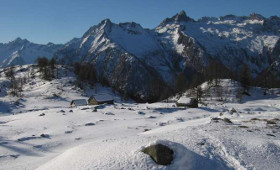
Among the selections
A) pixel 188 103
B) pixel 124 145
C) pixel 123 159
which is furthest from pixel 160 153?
pixel 188 103

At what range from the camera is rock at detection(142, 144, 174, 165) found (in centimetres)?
1348

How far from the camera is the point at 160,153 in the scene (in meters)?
13.7

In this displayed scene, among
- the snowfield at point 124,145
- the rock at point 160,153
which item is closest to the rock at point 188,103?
the snowfield at point 124,145

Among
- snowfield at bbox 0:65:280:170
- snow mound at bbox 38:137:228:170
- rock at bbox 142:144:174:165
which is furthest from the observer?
snowfield at bbox 0:65:280:170

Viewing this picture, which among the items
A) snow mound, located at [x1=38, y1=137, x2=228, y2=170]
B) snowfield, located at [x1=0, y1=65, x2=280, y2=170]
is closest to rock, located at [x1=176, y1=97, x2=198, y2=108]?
snowfield, located at [x1=0, y1=65, x2=280, y2=170]

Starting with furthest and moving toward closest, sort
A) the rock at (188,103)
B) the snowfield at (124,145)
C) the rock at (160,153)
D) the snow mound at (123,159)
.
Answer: the rock at (188,103) < the snowfield at (124,145) < the rock at (160,153) < the snow mound at (123,159)

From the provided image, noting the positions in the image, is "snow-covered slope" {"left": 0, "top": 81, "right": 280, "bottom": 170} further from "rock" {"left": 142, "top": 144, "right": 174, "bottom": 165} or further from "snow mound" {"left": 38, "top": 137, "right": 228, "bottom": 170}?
"rock" {"left": 142, "top": 144, "right": 174, "bottom": 165}

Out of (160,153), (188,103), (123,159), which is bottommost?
(123,159)

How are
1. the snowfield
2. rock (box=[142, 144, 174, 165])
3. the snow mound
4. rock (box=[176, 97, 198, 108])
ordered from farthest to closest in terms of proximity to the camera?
rock (box=[176, 97, 198, 108]) < the snowfield < rock (box=[142, 144, 174, 165]) < the snow mound

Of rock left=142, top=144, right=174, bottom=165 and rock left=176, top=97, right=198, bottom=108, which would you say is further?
rock left=176, top=97, right=198, bottom=108

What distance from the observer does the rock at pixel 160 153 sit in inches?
531

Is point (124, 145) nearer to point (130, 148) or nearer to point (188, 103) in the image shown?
point (130, 148)

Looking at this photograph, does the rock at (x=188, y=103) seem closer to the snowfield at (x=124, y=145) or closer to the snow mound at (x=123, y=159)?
the snowfield at (x=124, y=145)

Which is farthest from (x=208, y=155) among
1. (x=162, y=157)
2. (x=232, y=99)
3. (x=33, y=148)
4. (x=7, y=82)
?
(x=7, y=82)
